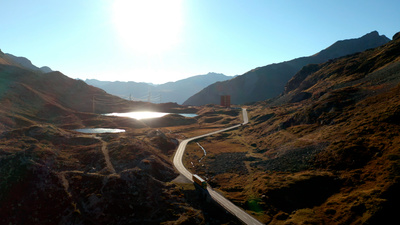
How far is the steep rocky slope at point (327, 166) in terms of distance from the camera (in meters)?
42.3

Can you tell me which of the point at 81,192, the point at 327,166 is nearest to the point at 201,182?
the point at 81,192

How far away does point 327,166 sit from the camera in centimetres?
5925

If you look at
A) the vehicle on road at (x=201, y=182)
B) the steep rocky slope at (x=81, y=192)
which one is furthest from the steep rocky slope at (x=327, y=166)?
the steep rocky slope at (x=81, y=192)

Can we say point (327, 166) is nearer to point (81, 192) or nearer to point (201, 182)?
point (201, 182)

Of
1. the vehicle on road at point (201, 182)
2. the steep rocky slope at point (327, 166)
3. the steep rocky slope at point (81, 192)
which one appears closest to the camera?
the steep rocky slope at point (327, 166)

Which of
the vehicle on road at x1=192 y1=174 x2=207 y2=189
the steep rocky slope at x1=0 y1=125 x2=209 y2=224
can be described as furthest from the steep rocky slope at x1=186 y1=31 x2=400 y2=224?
the steep rocky slope at x1=0 y1=125 x2=209 y2=224

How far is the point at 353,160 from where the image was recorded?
5572 centimetres

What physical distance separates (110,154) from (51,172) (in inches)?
983

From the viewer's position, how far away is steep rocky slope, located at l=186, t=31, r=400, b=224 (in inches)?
1667

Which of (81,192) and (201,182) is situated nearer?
(81,192)

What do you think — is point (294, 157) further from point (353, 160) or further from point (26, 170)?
point (26, 170)

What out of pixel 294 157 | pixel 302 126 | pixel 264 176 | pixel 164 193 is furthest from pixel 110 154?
pixel 302 126

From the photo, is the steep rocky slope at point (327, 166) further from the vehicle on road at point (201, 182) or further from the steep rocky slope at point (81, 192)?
the steep rocky slope at point (81, 192)

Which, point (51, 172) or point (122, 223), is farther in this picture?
point (51, 172)
